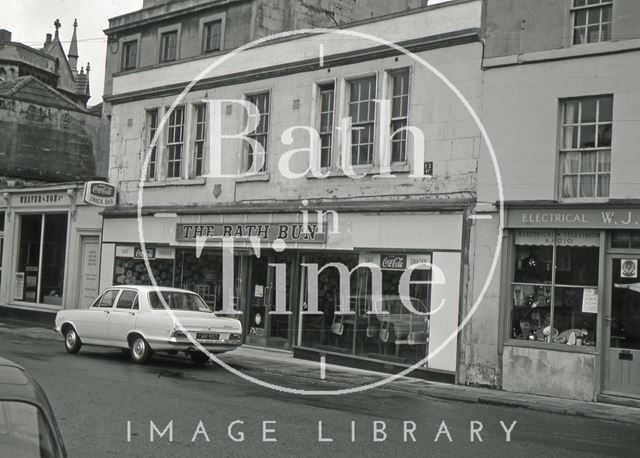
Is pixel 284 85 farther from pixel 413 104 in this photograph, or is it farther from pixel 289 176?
pixel 413 104

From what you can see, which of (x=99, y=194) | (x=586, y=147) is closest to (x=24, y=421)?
(x=586, y=147)

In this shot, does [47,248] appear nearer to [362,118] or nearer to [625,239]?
[362,118]

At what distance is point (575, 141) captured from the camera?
46.3 ft

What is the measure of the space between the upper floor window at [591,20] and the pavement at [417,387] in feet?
21.3

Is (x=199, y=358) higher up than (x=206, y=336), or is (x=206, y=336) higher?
(x=206, y=336)

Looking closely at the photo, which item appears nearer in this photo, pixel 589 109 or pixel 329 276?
pixel 589 109

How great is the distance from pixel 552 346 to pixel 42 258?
59.4 feet

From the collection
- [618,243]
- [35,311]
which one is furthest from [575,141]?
[35,311]

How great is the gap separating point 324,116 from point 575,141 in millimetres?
6279

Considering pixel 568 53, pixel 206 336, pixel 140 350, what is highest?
pixel 568 53

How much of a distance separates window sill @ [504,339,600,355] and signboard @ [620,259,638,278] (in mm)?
1382

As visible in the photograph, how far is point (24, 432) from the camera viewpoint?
3209mm

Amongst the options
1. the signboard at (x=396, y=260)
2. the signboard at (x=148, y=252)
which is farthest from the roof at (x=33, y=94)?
the signboard at (x=396, y=260)

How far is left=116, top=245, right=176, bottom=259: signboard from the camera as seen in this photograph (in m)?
21.5
